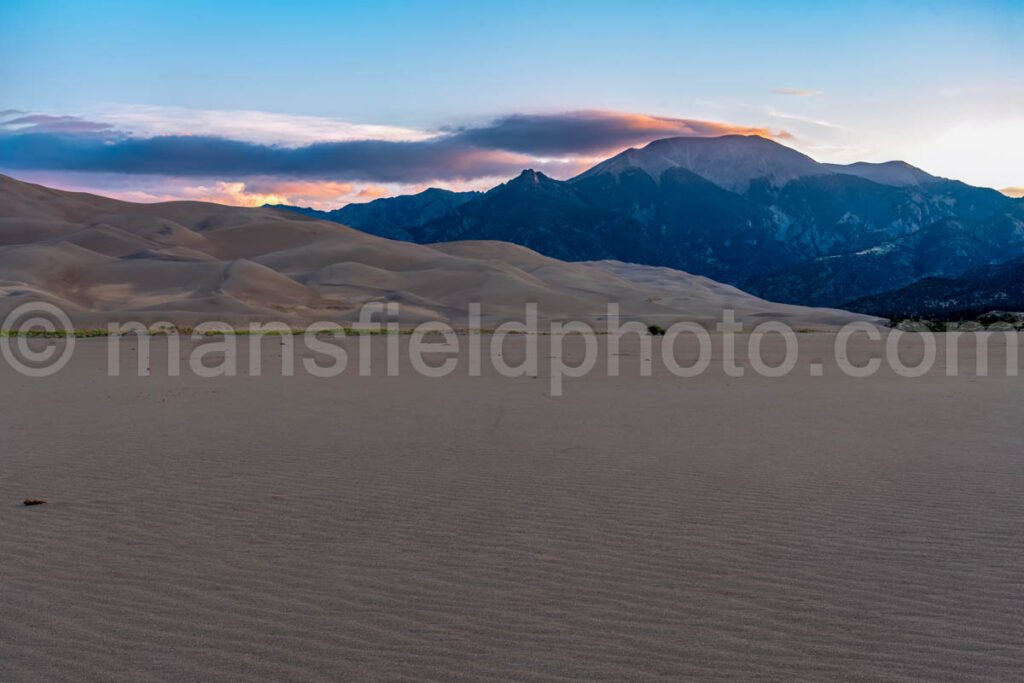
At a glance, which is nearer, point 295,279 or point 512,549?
point 512,549

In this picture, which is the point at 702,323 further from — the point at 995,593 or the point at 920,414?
the point at 995,593

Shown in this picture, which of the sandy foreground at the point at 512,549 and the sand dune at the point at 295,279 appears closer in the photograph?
the sandy foreground at the point at 512,549

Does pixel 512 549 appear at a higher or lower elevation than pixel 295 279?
lower

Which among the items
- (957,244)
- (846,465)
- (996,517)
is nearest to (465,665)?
(996,517)

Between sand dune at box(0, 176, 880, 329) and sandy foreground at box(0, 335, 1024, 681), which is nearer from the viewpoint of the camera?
sandy foreground at box(0, 335, 1024, 681)
